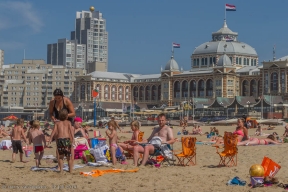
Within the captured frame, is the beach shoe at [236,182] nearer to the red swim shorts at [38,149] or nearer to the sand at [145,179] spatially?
the sand at [145,179]

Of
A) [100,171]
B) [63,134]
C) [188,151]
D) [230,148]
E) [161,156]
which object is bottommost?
[100,171]

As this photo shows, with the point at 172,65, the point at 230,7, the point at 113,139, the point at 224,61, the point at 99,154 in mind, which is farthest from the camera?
the point at 172,65

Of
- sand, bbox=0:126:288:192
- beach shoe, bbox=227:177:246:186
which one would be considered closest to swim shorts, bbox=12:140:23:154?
sand, bbox=0:126:288:192

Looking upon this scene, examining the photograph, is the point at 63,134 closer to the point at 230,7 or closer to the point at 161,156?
the point at 161,156

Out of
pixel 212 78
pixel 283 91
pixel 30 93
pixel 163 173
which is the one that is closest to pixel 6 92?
pixel 30 93

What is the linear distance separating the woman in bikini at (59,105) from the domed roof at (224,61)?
103 m

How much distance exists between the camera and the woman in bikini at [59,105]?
15422mm

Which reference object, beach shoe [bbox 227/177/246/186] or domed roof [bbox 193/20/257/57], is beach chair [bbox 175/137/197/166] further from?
domed roof [bbox 193/20/257/57]

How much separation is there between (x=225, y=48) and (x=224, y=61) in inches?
398

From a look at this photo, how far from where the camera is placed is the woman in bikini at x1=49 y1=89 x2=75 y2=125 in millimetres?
15422

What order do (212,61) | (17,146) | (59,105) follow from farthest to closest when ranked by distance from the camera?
(212,61)
(17,146)
(59,105)

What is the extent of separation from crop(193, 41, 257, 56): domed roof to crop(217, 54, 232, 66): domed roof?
7.48m

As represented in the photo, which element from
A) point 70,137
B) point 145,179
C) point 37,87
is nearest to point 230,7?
point 37,87

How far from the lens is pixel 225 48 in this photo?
12750cm
